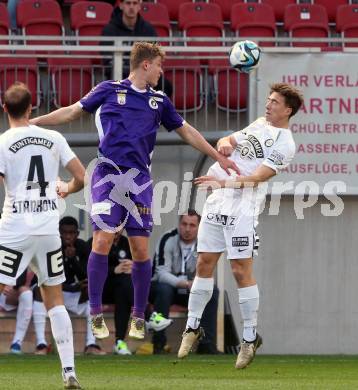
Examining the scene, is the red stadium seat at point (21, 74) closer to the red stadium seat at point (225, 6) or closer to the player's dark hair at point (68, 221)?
the player's dark hair at point (68, 221)

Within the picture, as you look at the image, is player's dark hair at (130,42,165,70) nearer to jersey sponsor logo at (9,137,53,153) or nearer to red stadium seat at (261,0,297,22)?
jersey sponsor logo at (9,137,53,153)

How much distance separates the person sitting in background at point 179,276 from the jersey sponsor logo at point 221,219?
332 centimetres

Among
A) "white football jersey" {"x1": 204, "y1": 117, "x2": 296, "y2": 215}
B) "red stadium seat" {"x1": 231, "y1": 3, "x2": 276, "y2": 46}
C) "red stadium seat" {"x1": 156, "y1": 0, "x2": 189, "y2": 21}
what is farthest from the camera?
"red stadium seat" {"x1": 156, "y1": 0, "x2": 189, "y2": 21}

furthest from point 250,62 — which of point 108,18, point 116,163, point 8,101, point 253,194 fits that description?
point 108,18

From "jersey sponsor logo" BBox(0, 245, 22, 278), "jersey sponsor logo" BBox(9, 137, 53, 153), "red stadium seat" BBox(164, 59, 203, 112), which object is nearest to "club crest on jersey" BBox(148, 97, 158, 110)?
"jersey sponsor logo" BBox(9, 137, 53, 153)

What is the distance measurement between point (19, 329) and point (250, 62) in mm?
4535

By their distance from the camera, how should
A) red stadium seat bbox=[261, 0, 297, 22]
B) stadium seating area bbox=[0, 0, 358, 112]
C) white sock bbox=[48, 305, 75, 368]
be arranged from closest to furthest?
1. white sock bbox=[48, 305, 75, 368]
2. stadium seating area bbox=[0, 0, 358, 112]
3. red stadium seat bbox=[261, 0, 297, 22]

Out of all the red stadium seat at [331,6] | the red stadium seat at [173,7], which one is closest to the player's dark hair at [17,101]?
the red stadium seat at [173,7]

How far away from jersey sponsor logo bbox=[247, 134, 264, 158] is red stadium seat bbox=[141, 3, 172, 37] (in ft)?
19.3

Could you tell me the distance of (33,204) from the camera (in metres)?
9.16

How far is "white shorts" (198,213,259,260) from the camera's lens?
11.8m

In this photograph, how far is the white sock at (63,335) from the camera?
30.5 feet

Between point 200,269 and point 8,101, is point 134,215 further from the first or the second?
point 8,101

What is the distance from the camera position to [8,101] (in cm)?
904
